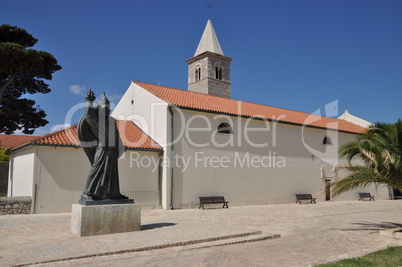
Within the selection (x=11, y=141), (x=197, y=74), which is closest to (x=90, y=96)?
(x=197, y=74)

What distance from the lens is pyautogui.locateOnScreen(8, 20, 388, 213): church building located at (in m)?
14.8

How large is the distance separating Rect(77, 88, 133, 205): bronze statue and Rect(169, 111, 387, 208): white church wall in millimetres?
8372

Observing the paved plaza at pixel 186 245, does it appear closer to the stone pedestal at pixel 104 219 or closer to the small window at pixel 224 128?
the stone pedestal at pixel 104 219

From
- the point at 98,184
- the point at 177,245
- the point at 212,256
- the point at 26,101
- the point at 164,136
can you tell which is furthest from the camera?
the point at 26,101

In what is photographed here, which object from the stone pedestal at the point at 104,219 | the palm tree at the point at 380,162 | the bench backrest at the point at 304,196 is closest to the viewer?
the stone pedestal at the point at 104,219

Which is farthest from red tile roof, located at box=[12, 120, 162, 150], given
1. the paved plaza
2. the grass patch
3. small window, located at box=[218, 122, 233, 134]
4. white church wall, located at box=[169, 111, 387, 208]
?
the grass patch

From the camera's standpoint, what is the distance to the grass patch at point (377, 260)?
19.8 ft

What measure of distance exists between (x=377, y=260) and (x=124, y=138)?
13.6 meters

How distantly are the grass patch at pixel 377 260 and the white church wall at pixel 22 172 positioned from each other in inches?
497

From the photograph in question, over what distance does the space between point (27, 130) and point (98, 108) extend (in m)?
17.3

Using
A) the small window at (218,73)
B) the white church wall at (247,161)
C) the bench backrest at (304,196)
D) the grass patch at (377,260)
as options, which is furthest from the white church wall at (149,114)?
the small window at (218,73)

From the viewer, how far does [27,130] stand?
23.4 metres

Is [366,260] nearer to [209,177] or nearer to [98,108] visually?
[98,108]

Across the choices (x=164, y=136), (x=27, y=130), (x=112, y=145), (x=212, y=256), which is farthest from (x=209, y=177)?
(x=27, y=130)
